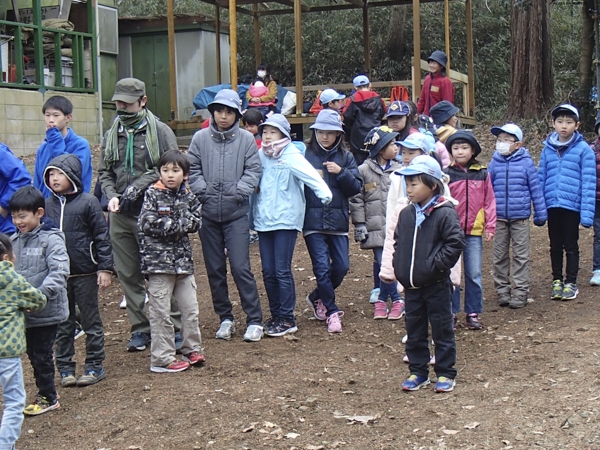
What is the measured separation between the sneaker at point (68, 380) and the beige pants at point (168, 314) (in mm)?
579

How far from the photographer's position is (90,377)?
6445 mm

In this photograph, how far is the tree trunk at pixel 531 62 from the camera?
18734 millimetres

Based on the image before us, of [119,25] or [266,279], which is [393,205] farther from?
[119,25]

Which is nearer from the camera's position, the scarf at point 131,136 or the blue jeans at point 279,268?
the scarf at point 131,136

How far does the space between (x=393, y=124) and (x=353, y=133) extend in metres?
3.23

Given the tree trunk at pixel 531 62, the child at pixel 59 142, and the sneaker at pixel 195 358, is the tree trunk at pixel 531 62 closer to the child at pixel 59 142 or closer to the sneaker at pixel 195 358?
the child at pixel 59 142

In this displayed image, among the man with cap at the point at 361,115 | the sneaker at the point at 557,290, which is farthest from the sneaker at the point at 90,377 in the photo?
the man with cap at the point at 361,115

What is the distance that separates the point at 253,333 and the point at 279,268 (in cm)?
59

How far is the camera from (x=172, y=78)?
14633 millimetres

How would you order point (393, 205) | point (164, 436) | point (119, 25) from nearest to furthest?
1. point (164, 436)
2. point (393, 205)
3. point (119, 25)

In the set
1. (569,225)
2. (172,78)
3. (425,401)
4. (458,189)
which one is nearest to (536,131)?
(172,78)

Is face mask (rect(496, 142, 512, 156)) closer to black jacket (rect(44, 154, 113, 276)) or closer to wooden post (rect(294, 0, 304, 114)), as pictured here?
black jacket (rect(44, 154, 113, 276))

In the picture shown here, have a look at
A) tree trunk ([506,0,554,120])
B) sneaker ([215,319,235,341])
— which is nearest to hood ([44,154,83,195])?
sneaker ([215,319,235,341])

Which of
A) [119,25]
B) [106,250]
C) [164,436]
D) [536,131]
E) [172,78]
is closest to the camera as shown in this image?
[164,436]
